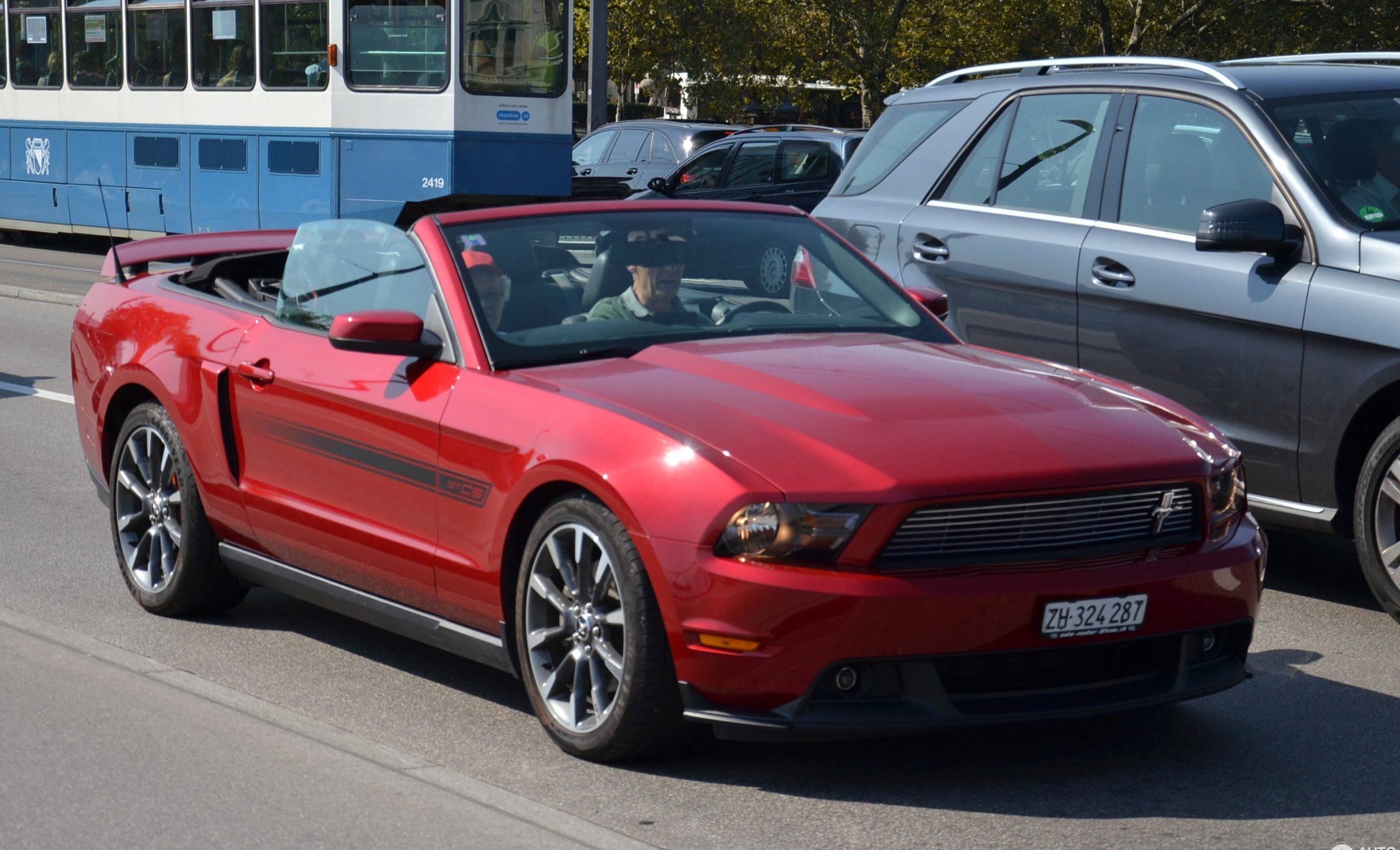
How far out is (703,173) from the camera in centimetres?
1903

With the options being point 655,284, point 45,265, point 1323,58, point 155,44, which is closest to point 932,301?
point 655,284

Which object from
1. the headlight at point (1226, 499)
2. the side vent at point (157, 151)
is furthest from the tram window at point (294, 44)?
the headlight at point (1226, 499)

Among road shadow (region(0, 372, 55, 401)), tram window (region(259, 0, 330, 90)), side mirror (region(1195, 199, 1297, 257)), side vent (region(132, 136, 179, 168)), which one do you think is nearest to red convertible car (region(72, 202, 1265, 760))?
side mirror (region(1195, 199, 1297, 257))

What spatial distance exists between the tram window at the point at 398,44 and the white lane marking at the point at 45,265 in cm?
480

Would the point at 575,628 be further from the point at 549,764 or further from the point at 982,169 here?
the point at 982,169

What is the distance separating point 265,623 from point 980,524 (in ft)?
9.65

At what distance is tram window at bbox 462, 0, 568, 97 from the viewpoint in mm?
17578

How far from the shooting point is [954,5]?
138 feet

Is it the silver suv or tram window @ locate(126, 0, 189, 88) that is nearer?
the silver suv

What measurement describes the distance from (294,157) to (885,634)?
15.6 m

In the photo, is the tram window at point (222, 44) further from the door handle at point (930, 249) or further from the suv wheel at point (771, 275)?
the suv wheel at point (771, 275)

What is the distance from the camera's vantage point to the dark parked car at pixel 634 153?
803 inches

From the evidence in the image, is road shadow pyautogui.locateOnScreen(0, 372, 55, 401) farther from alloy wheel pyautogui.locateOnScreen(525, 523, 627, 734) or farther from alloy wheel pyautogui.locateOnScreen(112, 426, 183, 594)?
alloy wheel pyautogui.locateOnScreen(525, 523, 627, 734)

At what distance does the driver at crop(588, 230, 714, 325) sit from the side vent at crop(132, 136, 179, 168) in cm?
1596
